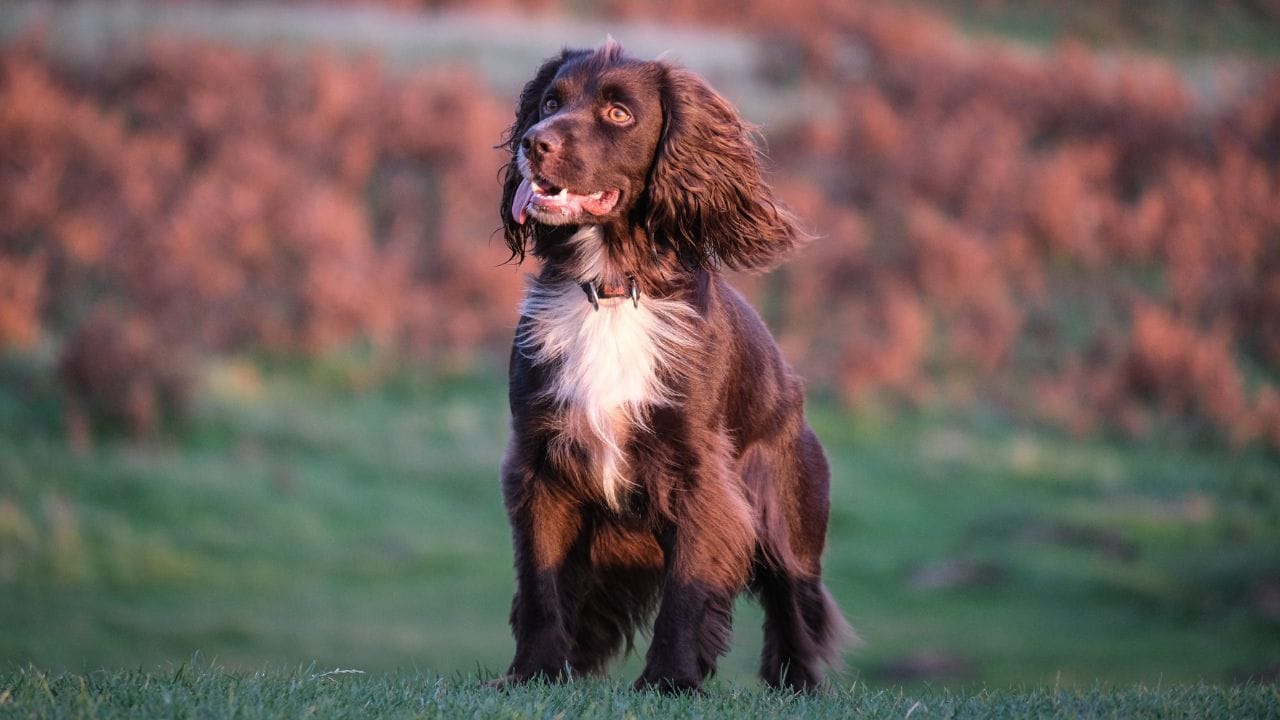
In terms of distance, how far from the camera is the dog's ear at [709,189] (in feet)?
20.5

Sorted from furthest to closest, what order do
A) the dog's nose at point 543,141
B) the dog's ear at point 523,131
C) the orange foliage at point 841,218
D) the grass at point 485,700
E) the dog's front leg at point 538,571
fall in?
the orange foliage at point 841,218
the dog's ear at point 523,131
the dog's front leg at point 538,571
the dog's nose at point 543,141
the grass at point 485,700

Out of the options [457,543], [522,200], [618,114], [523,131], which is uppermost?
[618,114]

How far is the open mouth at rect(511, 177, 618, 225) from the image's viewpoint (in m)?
6.08

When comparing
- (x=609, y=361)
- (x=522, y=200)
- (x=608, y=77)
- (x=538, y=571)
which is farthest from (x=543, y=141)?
(x=538, y=571)

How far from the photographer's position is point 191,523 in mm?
16344

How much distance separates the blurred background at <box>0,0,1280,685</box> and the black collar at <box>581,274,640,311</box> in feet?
24.4

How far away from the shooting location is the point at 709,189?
6.30 meters

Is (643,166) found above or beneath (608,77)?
beneath

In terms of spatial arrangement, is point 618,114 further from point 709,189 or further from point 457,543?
point 457,543

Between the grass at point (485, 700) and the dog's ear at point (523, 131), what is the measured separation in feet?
6.11

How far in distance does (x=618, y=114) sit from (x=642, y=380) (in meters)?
1.09

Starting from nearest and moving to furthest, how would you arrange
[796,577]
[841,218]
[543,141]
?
[543,141] < [796,577] < [841,218]

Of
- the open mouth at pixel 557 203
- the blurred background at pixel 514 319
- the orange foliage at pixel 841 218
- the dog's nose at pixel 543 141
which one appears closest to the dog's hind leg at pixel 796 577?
the open mouth at pixel 557 203

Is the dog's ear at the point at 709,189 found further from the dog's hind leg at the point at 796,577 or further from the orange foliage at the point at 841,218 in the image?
the orange foliage at the point at 841,218
